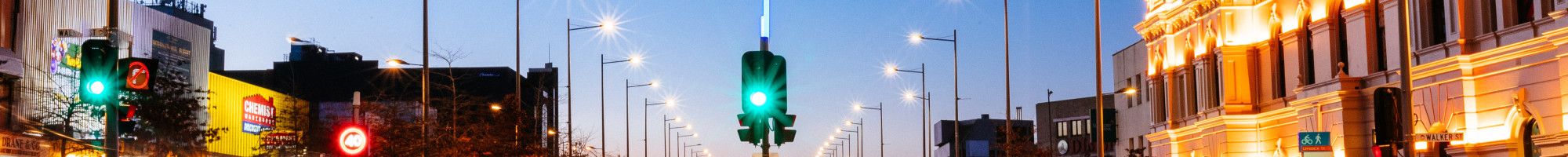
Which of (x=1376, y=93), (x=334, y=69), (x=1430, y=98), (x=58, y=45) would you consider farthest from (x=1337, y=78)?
(x=334, y=69)

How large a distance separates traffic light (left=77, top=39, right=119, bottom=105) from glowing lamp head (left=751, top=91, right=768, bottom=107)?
6.77 metres

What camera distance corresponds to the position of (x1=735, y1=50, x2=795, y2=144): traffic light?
20.8 meters

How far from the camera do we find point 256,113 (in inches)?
5074

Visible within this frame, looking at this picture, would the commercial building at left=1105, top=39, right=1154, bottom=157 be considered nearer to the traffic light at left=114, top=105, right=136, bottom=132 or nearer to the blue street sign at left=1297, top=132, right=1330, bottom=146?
the blue street sign at left=1297, top=132, right=1330, bottom=146

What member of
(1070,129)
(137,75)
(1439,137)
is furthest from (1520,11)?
(1070,129)

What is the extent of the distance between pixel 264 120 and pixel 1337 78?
95.3m

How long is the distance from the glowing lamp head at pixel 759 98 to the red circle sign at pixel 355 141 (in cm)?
1590

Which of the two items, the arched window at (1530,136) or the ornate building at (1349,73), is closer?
the ornate building at (1349,73)

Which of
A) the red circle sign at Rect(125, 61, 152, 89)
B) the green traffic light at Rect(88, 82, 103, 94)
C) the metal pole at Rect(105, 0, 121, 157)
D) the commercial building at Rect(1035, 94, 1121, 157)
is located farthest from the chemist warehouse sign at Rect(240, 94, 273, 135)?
the green traffic light at Rect(88, 82, 103, 94)

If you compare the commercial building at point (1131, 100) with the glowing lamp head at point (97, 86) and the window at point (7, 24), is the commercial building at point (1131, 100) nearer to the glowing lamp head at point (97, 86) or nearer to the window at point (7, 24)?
→ the window at point (7, 24)

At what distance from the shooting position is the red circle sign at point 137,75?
23469 millimetres

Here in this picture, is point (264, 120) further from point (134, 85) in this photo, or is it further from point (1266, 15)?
point (134, 85)

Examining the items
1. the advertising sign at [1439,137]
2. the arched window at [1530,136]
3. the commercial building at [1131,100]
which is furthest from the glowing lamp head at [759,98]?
the commercial building at [1131,100]

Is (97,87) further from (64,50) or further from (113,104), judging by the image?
(64,50)
